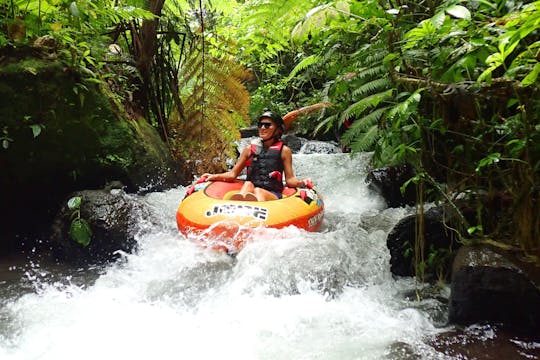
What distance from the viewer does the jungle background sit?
2031 millimetres

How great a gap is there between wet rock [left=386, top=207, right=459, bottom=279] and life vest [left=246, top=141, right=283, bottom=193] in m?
1.69

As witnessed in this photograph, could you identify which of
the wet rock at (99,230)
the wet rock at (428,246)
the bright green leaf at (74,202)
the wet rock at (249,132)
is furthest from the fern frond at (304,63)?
the wet rock at (249,132)

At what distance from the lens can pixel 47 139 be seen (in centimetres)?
384

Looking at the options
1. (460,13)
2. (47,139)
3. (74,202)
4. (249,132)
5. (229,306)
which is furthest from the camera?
(249,132)

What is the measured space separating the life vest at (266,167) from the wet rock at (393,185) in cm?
153

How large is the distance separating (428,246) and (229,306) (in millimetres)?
1393

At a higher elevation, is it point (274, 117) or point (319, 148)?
point (274, 117)

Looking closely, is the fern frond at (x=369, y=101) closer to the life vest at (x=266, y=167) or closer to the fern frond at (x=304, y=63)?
the fern frond at (x=304, y=63)

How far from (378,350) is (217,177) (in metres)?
2.88

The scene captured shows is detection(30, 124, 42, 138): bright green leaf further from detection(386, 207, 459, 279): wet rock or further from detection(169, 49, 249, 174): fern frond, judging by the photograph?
detection(386, 207, 459, 279): wet rock

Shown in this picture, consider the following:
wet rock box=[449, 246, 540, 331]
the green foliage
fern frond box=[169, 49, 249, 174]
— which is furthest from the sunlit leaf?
wet rock box=[449, 246, 540, 331]

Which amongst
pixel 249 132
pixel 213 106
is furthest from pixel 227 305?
pixel 249 132

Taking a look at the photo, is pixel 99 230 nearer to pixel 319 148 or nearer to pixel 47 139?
pixel 47 139

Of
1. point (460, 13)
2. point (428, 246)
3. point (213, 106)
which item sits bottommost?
point (428, 246)
